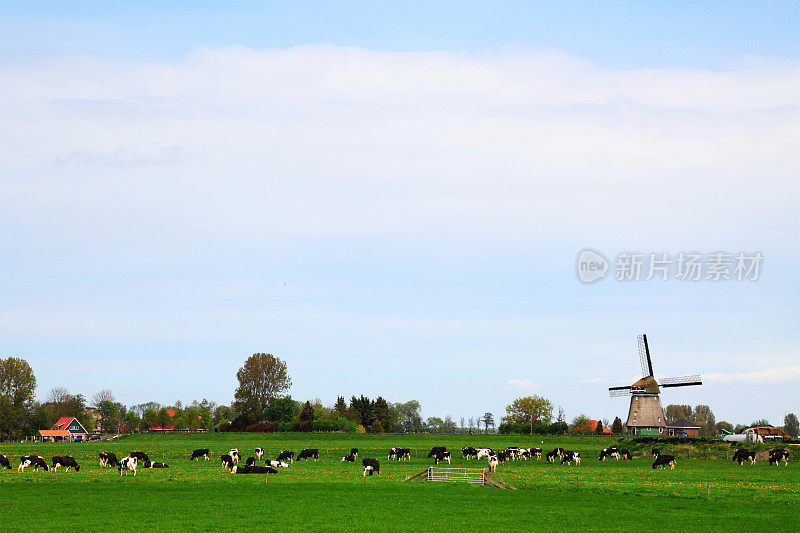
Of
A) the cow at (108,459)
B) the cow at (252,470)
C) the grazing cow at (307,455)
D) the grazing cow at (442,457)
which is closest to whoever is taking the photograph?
the cow at (252,470)

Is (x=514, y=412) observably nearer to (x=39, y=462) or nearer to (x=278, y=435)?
(x=278, y=435)

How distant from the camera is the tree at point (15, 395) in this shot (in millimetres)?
128250

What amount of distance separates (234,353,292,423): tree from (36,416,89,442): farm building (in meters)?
32.5

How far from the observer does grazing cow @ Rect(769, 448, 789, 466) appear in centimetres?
7138

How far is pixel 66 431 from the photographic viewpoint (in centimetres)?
15850

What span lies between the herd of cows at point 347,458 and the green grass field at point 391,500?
1275mm

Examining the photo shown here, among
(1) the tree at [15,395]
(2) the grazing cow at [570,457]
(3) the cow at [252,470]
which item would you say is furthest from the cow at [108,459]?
(1) the tree at [15,395]

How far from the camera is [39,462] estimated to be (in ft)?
197

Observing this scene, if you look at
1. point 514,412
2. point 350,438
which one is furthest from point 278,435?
point 514,412

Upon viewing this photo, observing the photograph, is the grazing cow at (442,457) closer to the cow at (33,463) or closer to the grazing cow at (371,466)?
the grazing cow at (371,466)

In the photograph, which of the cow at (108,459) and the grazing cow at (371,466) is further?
the cow at (108,459)

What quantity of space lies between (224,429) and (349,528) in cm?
12328

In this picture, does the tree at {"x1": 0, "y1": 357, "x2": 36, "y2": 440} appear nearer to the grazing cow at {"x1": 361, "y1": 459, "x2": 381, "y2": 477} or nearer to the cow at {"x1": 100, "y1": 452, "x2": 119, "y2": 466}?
the cow at {"x1": 100, "y1": 452, "x2": 119, "y2": 466}

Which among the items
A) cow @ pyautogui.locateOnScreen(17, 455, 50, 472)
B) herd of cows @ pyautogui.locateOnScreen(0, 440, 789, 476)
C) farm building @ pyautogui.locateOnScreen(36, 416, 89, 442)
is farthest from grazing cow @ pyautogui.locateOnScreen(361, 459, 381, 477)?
farm building @ pyautogui.locateOnScreen(36, 416, 89, 442)
